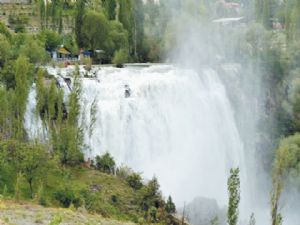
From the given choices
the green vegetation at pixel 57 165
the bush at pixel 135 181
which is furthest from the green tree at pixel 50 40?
the bush at pixel 135 181

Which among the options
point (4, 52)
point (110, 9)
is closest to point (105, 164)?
point (4, 52)

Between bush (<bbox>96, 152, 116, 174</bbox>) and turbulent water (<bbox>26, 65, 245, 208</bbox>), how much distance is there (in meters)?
0.98

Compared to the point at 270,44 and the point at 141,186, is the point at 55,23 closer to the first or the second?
the point at 270,44

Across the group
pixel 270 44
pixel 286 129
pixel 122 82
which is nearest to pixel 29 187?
pixel 122 82

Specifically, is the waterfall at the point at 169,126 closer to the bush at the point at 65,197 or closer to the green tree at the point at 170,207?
the green tree at the point at 170,207

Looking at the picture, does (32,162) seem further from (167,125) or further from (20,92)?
(167,125)

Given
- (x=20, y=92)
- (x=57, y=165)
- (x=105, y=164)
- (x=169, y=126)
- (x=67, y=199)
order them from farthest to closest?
1. (x=169, y=126)
2. (x=105, y=164)
3. (x=20, y=92)
4. (x=57, y=165)
5. (x=67, y=199)

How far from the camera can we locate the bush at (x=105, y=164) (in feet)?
84.4

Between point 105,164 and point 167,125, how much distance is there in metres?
5.95

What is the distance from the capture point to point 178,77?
1293 inches

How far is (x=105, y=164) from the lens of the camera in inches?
1013

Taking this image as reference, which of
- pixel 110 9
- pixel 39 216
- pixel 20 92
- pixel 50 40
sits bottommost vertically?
pixel 39 216

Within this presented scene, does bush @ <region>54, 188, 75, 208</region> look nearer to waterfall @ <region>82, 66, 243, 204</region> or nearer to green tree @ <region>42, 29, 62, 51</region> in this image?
waterfall @ <region>82, 66, 243, 204</region>

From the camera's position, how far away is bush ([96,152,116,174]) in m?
25.7
